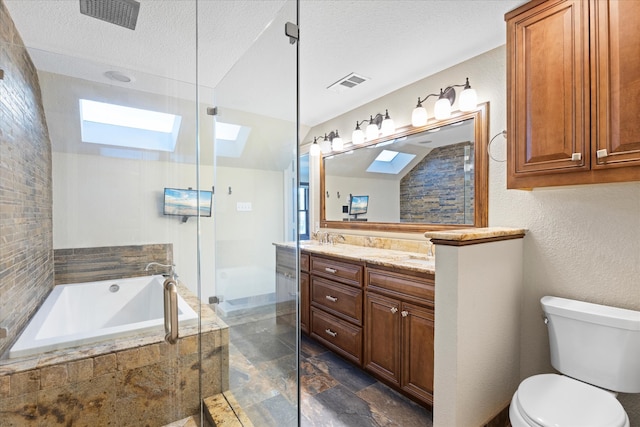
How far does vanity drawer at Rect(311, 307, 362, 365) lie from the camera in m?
2.27

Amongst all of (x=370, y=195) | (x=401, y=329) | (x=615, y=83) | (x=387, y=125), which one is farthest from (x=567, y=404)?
(x=387, y=125)

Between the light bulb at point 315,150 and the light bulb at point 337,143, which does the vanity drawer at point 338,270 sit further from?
the light bulb at point 315,150

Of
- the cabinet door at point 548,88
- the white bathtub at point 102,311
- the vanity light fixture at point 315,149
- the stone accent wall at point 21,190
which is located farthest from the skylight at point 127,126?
the cabinet door at point 548,88

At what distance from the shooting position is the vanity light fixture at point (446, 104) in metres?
2.06

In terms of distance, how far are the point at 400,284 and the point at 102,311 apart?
239cm

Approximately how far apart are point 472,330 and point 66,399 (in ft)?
6.44

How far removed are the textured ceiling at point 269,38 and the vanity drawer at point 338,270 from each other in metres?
1.27

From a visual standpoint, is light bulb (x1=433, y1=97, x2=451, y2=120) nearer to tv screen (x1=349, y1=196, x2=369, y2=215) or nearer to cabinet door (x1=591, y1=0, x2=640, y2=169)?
cabinet door (x1=591, y1=0, x2=640, y2=169)

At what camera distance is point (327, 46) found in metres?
2.02

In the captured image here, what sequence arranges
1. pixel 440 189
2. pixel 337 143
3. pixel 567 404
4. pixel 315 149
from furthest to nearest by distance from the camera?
1. pixel 315 149
2. pixel 337 143
3. pixel 440 189
4. pixel 567 404

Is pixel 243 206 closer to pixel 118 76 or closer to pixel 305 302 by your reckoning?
pixel 305 302

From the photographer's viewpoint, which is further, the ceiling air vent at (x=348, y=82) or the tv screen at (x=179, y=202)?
the tv screen at (x=179, y=202)

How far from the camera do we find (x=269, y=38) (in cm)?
160

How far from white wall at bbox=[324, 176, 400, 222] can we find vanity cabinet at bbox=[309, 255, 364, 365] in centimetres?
74
